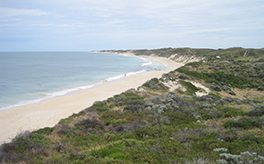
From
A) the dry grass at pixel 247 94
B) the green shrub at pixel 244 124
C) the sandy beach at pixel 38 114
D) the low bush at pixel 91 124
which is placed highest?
the green shrub at pixel 244 124

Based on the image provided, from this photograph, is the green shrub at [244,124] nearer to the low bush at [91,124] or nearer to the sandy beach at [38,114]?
the low bush at [91,124]

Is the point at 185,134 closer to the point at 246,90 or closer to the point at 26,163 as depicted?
the point at 26,163

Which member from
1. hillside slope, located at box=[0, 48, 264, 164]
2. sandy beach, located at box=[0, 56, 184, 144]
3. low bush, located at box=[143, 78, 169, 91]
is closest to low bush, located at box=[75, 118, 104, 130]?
hillside slope, located at box=[0, 48, 264, 164]

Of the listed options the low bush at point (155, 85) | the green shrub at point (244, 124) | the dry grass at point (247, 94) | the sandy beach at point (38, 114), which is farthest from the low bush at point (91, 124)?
the dry grass at point (247, 94)

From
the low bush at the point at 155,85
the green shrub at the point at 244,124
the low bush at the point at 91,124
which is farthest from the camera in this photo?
the low bush at the point at 155,85

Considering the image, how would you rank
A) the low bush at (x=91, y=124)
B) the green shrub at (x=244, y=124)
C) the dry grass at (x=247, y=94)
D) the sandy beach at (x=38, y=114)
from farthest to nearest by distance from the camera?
1. the dry grass at (x=247, y=94)
2. the sandy beach at (x=38, y=114)
3. the low bush at (x=91, y=124)
4. the green shrub at (x=244, y=124)

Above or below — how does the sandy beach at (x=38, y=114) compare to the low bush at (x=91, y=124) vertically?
below

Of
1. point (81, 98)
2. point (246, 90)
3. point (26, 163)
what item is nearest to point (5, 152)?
point (26, 163)

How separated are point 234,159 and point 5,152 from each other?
7.24m

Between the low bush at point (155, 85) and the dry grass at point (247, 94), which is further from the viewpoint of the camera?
the dry grass at point (247, 94)

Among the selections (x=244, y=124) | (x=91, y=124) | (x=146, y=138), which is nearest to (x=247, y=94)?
(x=244, y=124)

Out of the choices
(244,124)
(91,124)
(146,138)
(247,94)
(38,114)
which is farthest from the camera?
(247,94)

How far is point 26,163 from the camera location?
208 inches

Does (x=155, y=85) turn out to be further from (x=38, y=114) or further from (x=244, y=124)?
(x=244, y=124)
